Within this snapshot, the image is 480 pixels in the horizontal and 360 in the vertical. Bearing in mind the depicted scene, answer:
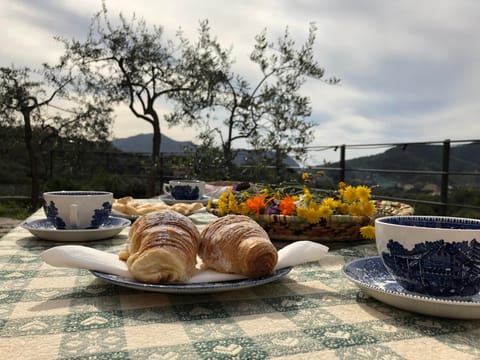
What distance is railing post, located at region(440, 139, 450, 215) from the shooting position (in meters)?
3.42

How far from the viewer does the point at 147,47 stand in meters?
5.55

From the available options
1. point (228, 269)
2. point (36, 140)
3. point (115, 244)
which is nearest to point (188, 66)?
point (36, 140)

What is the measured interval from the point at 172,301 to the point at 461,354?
31cm

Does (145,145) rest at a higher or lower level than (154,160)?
higher

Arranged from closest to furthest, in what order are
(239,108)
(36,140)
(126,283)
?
(126,283) < (239,108) < (36,140)

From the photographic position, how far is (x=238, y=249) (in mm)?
534

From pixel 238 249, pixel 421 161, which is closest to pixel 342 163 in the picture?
pixel 421 161

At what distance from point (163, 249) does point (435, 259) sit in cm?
31

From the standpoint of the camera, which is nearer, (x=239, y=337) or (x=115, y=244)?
(x=239, y=337)

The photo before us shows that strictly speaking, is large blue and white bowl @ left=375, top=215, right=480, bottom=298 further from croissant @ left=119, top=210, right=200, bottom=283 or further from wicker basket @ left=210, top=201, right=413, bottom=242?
wicker basket @ left=210, top=201, right=413, bottom=242

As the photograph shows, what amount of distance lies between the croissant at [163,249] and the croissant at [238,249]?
2 cm

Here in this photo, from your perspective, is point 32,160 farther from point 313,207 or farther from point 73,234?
point 313,207

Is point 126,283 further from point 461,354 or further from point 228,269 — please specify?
point 461,354

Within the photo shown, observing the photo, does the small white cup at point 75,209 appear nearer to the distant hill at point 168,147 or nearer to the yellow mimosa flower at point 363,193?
the yellow mimosa flower at point 363,193
